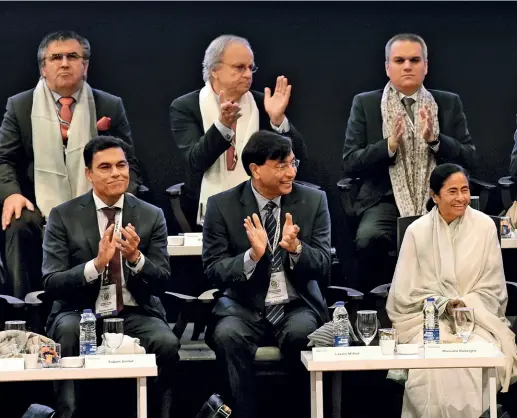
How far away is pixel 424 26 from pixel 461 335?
2.37 m

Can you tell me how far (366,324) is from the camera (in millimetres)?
5285

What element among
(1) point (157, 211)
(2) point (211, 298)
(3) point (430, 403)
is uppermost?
(1) point (157, 211)

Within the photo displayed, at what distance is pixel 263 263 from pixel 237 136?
3.65 feet

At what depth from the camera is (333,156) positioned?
7293 mm

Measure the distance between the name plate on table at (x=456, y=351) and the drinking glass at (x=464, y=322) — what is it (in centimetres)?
4

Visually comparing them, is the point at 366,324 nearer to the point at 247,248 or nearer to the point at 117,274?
the point at 247,248

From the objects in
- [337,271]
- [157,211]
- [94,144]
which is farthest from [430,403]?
[94,144]

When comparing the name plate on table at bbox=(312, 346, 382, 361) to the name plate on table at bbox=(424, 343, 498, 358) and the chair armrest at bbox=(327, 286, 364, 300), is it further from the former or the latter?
the chair armrest at bbox=(327, 286, 364, 300)

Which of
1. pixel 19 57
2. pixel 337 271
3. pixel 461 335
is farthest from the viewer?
pixel 19 57

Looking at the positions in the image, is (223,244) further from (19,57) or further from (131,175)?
(19,57)

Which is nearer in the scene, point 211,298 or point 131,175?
point 211,298

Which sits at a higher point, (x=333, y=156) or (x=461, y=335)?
(x=333, y=156)

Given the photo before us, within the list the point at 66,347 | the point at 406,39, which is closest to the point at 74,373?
the point at 66,347

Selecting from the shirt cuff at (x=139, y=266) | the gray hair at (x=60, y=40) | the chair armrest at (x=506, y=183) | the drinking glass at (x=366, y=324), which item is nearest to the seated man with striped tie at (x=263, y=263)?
the shirt cuff at (x=139, y=266)
